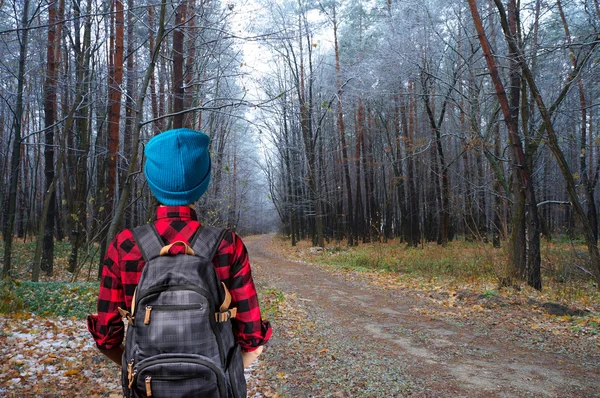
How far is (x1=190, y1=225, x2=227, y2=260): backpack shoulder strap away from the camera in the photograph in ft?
5.25

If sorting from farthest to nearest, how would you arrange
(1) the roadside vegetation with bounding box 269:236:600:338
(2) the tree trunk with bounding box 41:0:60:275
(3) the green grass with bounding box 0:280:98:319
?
1. (2) the tree trunk with bounding box 41:0:60:275
2. (1) the roadside vegetation with bounding box 269:236:600:338
3. (3) the green grass with bounding box 0:280:98:319

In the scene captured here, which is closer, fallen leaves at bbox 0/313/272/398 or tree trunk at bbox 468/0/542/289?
fallen leaves at bbox 0/313/272/398

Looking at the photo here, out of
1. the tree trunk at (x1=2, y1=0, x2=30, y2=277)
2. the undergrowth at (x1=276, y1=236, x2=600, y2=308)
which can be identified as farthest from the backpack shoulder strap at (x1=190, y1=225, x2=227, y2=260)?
the tree trunk at (x1=2, y1=0, x2=30, y2=277)

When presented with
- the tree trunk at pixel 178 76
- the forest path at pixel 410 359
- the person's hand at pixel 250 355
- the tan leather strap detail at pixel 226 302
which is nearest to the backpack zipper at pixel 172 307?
the tan leather strap detail at pixel 226 302

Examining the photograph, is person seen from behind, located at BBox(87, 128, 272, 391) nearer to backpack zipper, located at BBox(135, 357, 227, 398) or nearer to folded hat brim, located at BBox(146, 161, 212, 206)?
folded hat brim, located at BBox(146, 161, 212, 206)

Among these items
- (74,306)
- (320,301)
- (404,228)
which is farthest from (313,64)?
(74,306)

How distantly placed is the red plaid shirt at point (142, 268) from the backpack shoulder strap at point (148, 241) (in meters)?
0.02

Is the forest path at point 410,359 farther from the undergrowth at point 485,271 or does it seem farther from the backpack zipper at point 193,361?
the backpack zipper at point 193,361

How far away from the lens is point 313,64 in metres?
25.0

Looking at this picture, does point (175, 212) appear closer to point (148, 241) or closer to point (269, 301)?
point (148, 241)

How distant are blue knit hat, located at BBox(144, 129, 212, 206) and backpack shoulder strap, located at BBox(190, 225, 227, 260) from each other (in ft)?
0.57

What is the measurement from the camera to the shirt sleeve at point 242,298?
5.56 ft

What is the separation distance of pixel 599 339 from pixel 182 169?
671 cm

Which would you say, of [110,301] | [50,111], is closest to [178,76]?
[50,111]
